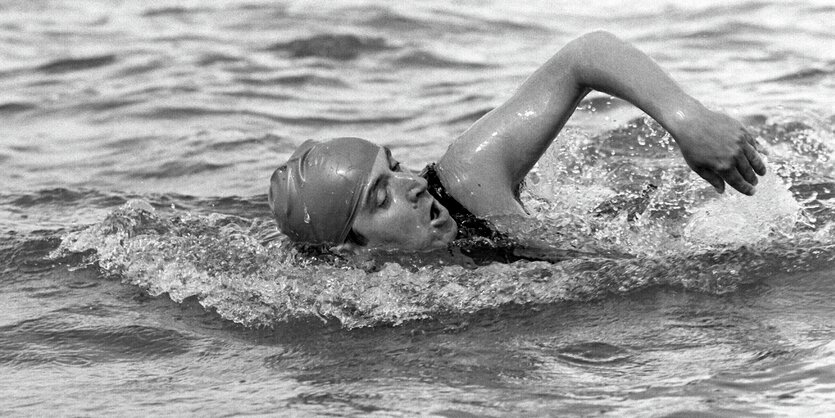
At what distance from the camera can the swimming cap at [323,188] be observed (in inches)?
197

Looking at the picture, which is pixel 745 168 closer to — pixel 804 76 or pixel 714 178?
pixel 714 178

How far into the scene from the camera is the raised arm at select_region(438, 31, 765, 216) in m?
4.57

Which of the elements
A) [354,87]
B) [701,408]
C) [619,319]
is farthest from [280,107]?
[701,408]

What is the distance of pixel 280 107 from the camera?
10070mm

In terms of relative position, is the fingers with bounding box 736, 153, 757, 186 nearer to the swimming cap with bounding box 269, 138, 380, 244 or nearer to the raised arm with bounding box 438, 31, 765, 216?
the raised arm with bounding box 438, 31, 765, 216

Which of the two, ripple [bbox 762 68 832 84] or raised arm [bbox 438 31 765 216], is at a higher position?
raised arm [bbox 438 31 765 216]

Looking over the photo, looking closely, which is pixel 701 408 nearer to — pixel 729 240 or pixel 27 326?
pixel 729 240

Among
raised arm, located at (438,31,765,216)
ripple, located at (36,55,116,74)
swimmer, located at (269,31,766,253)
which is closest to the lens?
raised arm, located at (438,31,765,216)

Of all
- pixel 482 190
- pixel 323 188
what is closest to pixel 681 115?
pixel 482 190

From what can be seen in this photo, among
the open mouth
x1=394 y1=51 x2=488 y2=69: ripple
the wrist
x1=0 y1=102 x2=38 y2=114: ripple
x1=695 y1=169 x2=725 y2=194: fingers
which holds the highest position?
the wrist

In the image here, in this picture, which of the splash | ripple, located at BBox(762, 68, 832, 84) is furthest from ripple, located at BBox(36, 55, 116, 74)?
ripple, located at BBox(762, 68, 832, 84)

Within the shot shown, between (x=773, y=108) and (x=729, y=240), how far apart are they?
10.9ft

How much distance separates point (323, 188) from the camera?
501 centimetres

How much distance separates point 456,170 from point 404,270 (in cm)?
49
